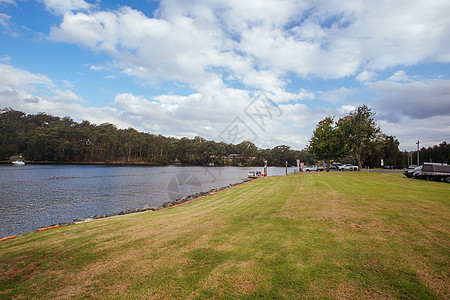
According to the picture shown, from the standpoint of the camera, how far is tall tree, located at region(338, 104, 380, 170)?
37344 millimetres

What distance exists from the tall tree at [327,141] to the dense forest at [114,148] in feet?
103

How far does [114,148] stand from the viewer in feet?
361

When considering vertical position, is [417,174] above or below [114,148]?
below

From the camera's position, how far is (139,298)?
328 centimetres

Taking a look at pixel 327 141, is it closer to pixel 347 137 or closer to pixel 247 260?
pixel 347 137

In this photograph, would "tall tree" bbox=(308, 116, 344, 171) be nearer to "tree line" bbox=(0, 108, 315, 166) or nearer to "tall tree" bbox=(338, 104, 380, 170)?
"tall tree" bbox=(338, 104, 380, 170)

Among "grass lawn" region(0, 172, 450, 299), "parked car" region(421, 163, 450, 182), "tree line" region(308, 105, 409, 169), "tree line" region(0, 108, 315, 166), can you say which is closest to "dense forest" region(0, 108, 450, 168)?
"tree line" region(0, 108, 315, 166)

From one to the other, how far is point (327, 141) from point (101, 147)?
4090 inches

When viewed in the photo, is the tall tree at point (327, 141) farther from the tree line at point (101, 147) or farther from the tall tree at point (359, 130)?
the tree line at point (101, 147)

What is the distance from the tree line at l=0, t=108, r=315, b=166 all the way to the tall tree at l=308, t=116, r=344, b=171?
45731 mm

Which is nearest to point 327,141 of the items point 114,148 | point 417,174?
point 417,174

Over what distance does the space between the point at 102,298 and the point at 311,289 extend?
3.24 m

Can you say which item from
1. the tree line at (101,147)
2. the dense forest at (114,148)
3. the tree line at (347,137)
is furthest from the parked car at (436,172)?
the tree line at (101,147)

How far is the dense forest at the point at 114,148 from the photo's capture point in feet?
285
